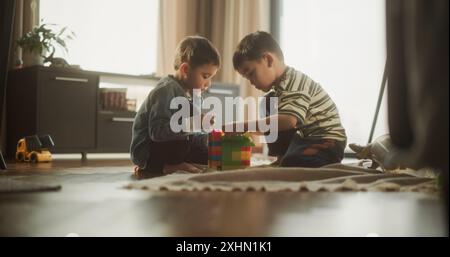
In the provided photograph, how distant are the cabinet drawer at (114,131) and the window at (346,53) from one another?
1583 millimetres

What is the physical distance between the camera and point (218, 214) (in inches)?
28.5

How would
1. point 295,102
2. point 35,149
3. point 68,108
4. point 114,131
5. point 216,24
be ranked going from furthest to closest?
point 216,24, point 114,131, point 68,108, point 35,149, point 295,102

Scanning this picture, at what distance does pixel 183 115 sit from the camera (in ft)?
5.82

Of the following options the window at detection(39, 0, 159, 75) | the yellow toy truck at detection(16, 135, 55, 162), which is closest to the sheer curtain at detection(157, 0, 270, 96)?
the window at detection(39, 0, 159, 75)

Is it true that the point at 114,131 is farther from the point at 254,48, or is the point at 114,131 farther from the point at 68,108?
the point at 254,48

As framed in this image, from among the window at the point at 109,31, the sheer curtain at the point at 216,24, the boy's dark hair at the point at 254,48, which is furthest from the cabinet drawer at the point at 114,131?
the boy's dark hair at the point at 254,48

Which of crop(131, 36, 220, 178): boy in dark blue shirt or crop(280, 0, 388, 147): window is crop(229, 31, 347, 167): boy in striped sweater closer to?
crop(131, 36, 220, 178): boy in dark blue shirt

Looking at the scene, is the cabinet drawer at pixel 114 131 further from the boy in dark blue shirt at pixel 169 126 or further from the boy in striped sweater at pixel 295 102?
the boy in striped sweater at pixel 295 102

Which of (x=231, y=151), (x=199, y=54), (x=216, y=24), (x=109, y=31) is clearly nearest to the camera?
(x=231, y=151)

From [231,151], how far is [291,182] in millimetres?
389

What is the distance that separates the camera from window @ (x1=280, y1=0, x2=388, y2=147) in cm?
343

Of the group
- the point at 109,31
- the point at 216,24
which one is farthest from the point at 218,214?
the point at 216,24
